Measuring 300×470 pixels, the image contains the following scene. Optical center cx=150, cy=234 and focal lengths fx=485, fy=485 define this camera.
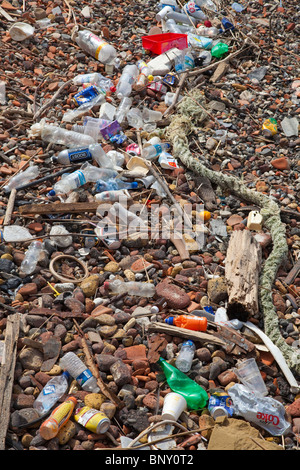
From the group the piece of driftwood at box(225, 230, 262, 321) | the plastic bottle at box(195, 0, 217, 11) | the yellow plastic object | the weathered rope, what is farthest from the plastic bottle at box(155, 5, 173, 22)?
the piece of driftwood at box(225, 230, 262, 321)

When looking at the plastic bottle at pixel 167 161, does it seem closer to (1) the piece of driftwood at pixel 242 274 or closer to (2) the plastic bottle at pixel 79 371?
(1) the piece of driftwood at pixel 242 274

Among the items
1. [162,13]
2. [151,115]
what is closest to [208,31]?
[162,13]

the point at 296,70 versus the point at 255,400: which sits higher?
the point at 296,70

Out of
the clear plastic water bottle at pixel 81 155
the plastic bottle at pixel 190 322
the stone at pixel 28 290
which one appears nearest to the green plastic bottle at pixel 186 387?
the plastic bottle at pixel 190 322

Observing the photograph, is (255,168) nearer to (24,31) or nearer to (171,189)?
(171,189)

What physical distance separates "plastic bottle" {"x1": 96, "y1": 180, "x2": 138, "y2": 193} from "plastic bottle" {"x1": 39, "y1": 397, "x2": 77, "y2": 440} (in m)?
1.87

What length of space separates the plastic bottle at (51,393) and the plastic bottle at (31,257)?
0.88 m

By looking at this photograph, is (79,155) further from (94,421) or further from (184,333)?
(94,421)

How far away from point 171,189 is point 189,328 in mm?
1406

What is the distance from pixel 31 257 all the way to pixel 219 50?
3.45 metres

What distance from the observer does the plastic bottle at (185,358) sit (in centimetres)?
285

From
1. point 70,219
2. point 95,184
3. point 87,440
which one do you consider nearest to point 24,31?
point 95,184

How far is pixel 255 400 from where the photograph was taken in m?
2.70

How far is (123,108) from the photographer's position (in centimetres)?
470
